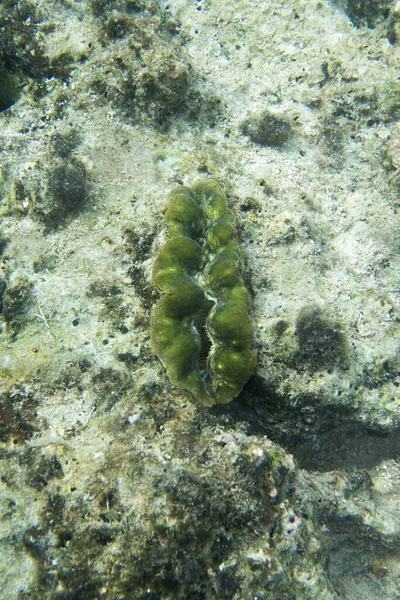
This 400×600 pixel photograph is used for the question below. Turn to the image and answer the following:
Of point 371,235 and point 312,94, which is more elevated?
point 312,94

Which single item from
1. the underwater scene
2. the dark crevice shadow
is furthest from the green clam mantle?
the dark crevice shadow

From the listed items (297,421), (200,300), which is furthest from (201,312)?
(297,421)

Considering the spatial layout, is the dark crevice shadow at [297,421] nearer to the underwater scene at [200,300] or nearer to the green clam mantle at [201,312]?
the underwater scene at [200,300]

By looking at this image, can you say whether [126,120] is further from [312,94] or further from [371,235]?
[371,235]

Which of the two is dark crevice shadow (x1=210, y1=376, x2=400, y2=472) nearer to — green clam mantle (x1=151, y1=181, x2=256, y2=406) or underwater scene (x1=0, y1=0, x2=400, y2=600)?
underwater scene (x1=0, y1=0, x2=400, y2=600)

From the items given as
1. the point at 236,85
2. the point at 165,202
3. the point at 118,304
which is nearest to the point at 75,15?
the point at 236,85

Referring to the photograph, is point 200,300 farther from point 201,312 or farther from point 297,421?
point 297,421
